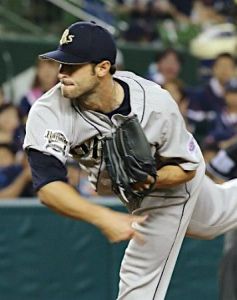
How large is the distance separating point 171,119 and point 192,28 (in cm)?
827

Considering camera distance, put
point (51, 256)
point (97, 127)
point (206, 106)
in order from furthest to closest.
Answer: point (206, 106) < point (51, 256) < point (97, 127)

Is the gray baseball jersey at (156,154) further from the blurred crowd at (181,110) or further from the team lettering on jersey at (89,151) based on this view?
the blurred crowd at (181,110)

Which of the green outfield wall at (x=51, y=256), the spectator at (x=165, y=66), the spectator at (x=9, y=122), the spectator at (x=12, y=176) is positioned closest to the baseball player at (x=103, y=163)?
the green outfield wall at (x=51, y=256)

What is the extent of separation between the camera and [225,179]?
6738mm

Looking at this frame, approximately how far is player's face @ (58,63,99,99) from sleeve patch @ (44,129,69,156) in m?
0.19

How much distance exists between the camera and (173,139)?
5.15m

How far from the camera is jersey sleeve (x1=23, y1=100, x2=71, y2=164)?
4816 millimetres

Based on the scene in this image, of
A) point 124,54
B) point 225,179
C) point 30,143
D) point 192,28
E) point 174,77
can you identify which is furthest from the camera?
point 192,28

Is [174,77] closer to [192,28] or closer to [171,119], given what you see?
[192,28]

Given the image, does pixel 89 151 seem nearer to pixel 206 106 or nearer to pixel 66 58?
pixel 66 58

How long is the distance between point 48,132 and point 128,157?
0.39 metres

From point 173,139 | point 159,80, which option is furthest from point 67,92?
point 159,80

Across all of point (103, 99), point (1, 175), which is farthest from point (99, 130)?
point (1, 175)

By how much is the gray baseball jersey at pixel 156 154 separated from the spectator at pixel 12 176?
2171 mm
